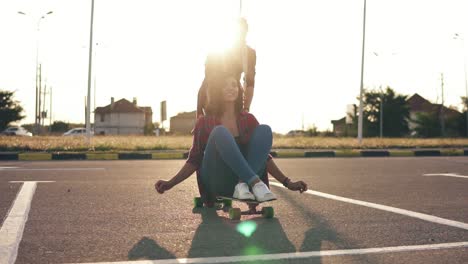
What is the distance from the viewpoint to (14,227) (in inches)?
141

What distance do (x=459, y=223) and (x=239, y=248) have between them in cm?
175

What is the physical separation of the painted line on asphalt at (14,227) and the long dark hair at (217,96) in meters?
1.53

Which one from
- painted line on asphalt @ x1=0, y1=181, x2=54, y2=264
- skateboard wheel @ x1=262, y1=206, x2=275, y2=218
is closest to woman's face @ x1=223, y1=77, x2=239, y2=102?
skateboard wheel @ x1=262, y1=206, x2=275, y2=218

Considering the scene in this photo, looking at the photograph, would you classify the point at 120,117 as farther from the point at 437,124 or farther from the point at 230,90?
the point at 230,90

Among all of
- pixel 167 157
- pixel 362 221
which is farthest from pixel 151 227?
pixel 167 157

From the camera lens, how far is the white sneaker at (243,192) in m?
3.67

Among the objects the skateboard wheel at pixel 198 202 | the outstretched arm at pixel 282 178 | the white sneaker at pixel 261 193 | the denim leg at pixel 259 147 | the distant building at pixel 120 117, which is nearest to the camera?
the white sneaker at pixel 261 193

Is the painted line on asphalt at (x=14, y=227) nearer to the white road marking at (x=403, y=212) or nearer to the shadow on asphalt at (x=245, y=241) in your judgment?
the shadow on asphalt at (x=245, y=241)

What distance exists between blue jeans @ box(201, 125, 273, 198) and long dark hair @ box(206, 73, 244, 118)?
26 centimetres

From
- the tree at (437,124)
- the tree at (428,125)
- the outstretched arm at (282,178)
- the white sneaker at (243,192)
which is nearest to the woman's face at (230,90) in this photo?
the outstretched arm at (282,178)

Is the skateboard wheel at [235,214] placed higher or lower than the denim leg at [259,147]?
lower

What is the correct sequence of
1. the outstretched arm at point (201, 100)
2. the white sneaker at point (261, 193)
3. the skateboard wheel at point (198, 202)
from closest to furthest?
the white sneaker at point (261, 193)
the outstretched arm at point (201, 100)
the skateboard wheel at point (198, 202)

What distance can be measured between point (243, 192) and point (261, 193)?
0.14 m

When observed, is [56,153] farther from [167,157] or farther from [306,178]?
[306,178]
